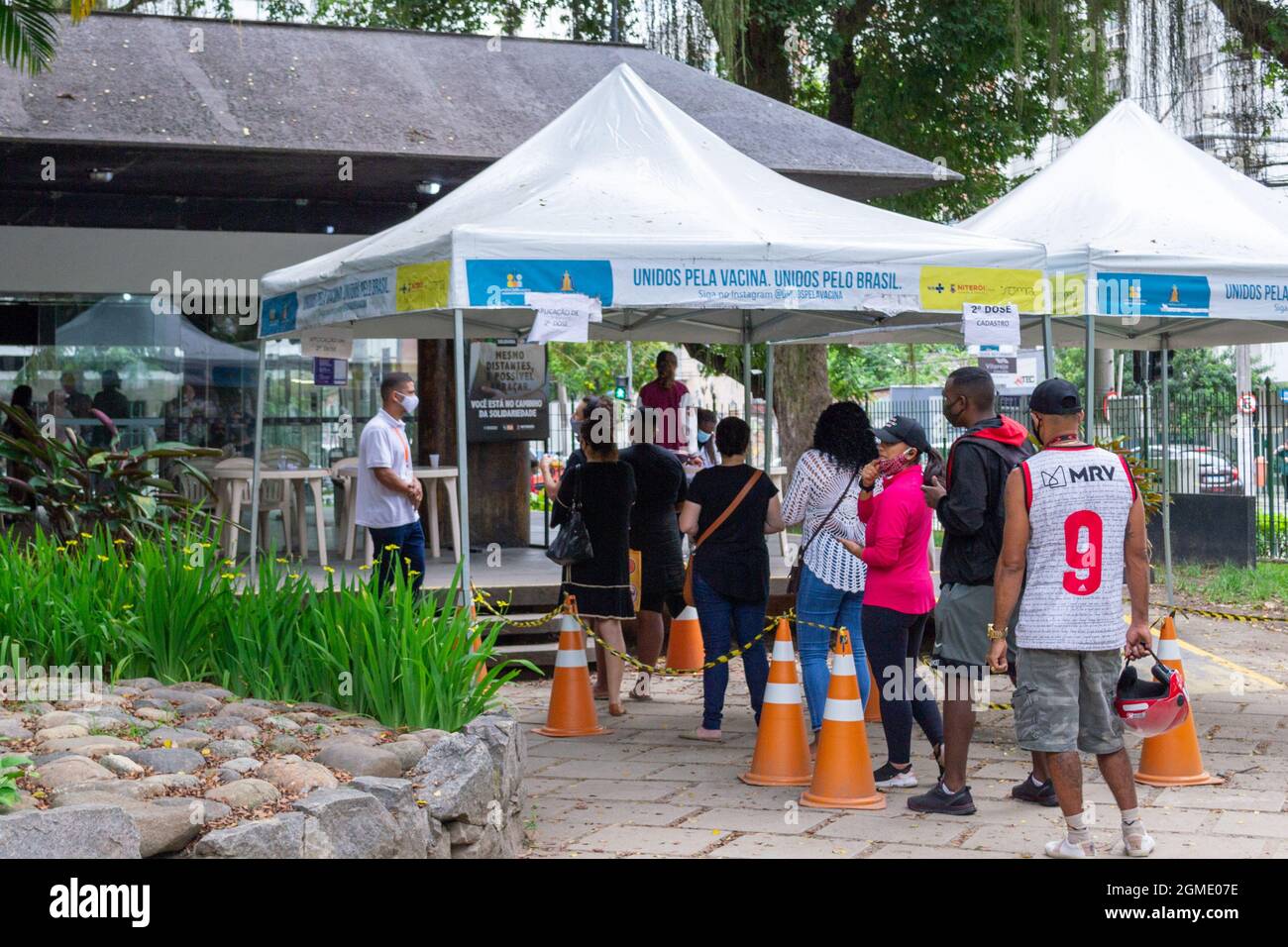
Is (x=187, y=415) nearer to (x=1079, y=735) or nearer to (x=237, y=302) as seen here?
(x=237, y=302)

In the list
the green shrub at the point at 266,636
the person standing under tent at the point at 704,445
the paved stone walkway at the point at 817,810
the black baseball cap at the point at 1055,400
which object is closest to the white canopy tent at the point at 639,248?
the green shrub at the point at 266,636

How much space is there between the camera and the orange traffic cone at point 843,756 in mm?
6801

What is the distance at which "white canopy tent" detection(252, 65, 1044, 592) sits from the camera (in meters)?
7.58

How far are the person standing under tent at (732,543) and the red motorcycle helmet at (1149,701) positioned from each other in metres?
2.35

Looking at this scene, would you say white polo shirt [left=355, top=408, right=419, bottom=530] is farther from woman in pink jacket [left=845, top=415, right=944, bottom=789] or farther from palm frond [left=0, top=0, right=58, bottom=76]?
palm frond [left=0, top=0, right=58, bottom=76]

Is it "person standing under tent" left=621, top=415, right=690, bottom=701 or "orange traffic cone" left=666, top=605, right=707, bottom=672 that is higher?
"person standing under tent" left=621, top=415, right=690, bottom=701

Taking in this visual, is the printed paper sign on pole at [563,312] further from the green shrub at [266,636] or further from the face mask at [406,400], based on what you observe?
the face mask at [406,400]

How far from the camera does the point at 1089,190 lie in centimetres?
988

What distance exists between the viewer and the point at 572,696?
8.59 meters

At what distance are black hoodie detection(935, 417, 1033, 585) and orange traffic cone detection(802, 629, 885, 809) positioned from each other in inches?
27.2

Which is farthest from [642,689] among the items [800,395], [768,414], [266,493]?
[800,395]

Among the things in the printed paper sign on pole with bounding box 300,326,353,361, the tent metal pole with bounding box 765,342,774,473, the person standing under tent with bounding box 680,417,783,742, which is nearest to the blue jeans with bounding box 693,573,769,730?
the person standing under tent with bounding box 680,417,783,742
